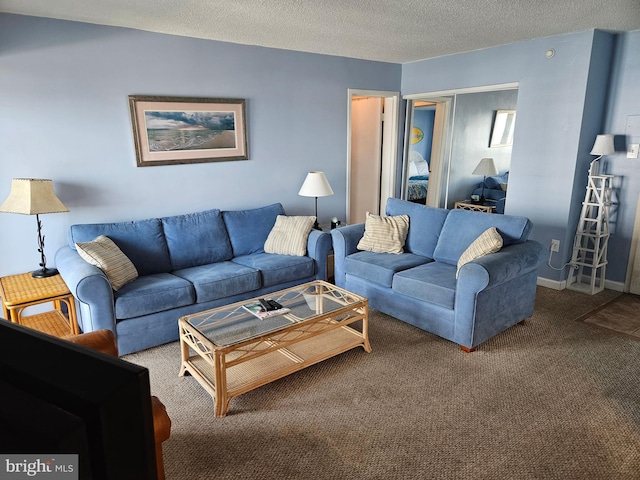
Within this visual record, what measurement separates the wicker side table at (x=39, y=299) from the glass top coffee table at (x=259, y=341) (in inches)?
34.7

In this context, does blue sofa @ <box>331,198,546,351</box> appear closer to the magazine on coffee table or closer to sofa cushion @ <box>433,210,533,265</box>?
sofa cushion @ <box>433,210,533,265</box>

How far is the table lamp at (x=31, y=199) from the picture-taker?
9.55 ft

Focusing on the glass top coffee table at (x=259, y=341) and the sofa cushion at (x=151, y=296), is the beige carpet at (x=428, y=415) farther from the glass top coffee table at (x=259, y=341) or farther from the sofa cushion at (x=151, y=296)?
the sofa cushion at (x=151, y=296)

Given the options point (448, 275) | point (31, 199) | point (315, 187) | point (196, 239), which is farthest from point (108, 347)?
point (315, 187)

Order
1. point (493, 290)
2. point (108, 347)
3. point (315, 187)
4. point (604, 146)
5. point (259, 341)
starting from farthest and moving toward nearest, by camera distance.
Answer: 1. point (315, 187)
2. point (604, 146)
3. point (493, 290)
4. point (259, 341)
5. point (108, 347)

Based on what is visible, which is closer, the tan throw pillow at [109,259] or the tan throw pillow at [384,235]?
the tan throw pillow at [109,259]

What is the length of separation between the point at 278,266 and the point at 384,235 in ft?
3.24

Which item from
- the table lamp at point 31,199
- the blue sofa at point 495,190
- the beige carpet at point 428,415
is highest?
the table lamp at point 31,199

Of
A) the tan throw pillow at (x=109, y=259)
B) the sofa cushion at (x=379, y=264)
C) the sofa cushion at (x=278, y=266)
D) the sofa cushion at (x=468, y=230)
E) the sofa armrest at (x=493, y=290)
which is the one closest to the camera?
the sofa armrest at (x=493, y=290)

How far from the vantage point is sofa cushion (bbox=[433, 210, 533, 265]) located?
330 cm

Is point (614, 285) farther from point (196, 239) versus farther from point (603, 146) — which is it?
point (196, 239)

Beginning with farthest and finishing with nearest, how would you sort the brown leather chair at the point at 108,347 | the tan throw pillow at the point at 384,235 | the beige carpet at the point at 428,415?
the tan throw pillow at the point at 384,235, the beige carpet at the point at 428,415, the brown leather chair at the point at 108,347

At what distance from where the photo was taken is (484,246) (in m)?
3.12

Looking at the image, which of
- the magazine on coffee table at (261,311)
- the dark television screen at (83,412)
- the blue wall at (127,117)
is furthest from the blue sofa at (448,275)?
the dark television screen at (83,412)
